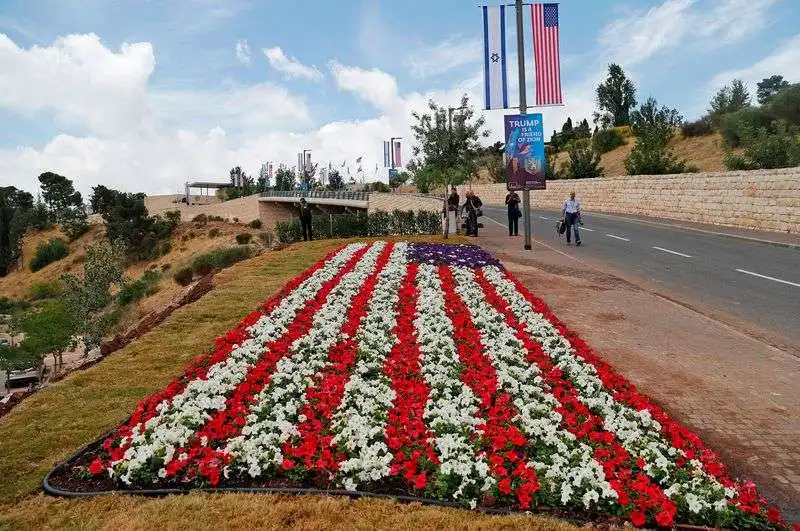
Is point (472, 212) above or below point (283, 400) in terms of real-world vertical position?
above

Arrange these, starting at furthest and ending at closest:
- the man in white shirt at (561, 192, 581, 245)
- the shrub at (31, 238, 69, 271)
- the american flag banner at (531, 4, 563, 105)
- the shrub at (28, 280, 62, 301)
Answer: the shrub at (31, 238, 69, 271) < the shrub at (28, 280, 62, 301) < the man in white shirt at (561, 192, 581, 245) < the american flag banner at (531, 4, 563, 105)

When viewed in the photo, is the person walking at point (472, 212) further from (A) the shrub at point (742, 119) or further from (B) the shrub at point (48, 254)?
(B) the shrub at point (48, 254)

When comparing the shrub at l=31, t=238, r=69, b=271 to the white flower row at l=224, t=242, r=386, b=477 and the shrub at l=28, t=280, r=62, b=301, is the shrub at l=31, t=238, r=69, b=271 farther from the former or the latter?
the white flower row at l=224, t=242, r=386, b=477

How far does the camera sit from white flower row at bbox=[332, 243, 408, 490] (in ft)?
17.7

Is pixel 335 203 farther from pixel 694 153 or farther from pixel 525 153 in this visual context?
pixel 525 153

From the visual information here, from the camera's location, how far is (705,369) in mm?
8539

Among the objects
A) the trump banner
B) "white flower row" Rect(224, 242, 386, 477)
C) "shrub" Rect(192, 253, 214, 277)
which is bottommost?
"shrub" Rect(192, 253, 214, 277)

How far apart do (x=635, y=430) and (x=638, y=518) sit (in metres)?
1.55

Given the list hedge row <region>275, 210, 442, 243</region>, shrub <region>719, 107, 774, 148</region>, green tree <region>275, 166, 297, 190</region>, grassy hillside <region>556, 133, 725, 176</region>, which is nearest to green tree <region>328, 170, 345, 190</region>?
green tree <region>275, 166, 297, 190</region>

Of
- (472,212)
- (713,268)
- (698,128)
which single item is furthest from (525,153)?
(698,128)

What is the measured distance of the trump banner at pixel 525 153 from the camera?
21406 millimetres

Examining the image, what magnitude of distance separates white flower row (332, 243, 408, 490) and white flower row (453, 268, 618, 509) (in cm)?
134

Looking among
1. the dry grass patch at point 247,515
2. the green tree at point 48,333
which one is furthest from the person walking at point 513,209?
the green tree at point 48,333

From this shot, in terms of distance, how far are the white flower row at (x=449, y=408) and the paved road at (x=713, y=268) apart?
5.42 m
